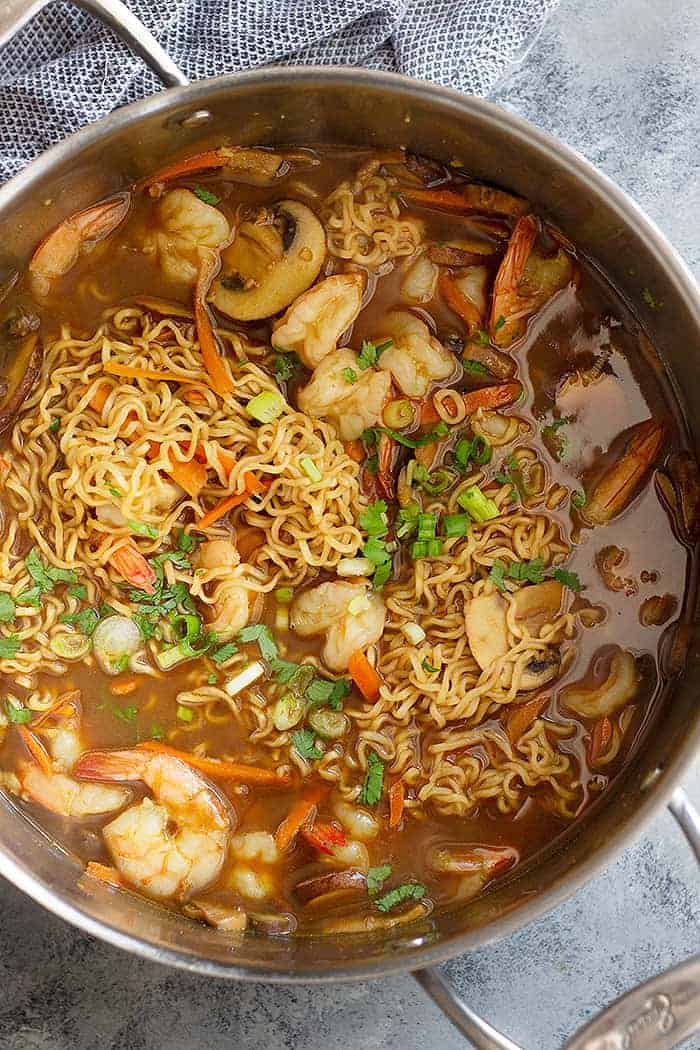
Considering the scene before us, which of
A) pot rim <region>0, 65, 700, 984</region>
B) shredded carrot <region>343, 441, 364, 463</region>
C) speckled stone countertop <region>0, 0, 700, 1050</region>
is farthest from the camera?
speckled stone countertop <region>0, 0, 700, 1050</region>

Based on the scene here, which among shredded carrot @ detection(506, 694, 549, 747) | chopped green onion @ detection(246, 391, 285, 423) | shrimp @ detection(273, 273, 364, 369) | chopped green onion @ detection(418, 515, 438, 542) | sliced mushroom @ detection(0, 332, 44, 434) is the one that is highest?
sliced mushroom @ detection(0, 332, 44, 434)

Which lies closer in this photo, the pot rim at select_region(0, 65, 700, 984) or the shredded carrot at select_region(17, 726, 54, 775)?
the pot rim at select_region(0, 65, 700, 984)

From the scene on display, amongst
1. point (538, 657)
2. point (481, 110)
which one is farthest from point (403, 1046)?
point (481, 110)

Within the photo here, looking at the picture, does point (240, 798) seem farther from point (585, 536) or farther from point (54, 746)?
point (585, 536)

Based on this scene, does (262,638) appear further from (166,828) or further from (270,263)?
(270,263)

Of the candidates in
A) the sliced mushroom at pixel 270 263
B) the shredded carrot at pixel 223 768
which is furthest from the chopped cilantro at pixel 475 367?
the shredded carrot at pixel 223 768

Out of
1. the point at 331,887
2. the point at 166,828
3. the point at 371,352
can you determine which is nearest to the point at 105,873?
the point at 166,828

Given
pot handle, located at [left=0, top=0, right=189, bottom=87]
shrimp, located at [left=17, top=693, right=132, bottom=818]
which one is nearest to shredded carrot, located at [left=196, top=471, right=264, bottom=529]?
shrimp, located at [left=17, top=693, right=132, bottom=818]

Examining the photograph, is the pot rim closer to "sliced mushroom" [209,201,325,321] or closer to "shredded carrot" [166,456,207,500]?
"sliced mushroom" [209,201,325,321]
